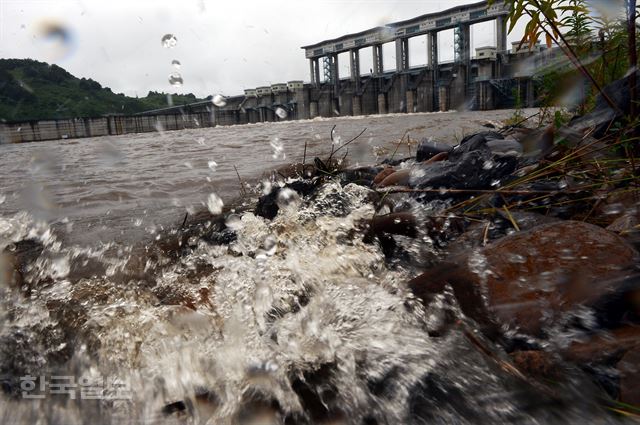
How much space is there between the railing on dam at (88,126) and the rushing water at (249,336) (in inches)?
1508

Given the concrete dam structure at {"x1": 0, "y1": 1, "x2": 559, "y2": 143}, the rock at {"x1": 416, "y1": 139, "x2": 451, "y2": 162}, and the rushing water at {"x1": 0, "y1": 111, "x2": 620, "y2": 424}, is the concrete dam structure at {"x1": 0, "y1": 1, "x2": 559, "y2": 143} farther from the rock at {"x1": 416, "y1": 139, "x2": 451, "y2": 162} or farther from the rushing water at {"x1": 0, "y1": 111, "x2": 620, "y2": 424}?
the rushing water at {"x1": 0, "y1": 111, "x2": 620, "y2": 424}

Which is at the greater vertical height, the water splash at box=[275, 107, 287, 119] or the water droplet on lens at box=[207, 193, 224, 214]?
the water splash at box=[275, 107, 287, 119]

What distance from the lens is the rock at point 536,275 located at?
56.9 inches

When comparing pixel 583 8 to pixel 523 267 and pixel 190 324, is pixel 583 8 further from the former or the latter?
pixel 190 324

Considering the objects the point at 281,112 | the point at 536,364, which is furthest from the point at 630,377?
the point at 281,112

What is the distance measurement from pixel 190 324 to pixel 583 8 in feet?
9.19

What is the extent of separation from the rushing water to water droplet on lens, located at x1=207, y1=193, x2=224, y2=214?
700mm

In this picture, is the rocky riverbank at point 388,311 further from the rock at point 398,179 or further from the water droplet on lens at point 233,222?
the rock at point 398,179

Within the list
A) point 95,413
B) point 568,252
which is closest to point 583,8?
point 568,252

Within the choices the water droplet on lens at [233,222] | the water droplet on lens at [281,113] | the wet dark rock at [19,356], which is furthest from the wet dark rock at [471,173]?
the water droplet on lens at [281,113]

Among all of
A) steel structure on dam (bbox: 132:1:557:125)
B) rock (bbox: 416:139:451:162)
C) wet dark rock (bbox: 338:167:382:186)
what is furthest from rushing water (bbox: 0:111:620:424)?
steel structure on dam (bbox: 132:1:557:125)

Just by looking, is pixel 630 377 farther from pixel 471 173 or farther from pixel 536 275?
pixel 471 173

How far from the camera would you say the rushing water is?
1.37 m

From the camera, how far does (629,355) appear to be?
3.89 feet
